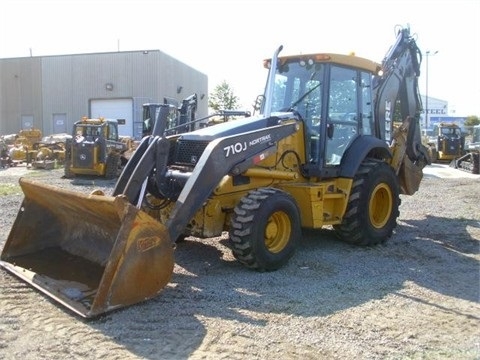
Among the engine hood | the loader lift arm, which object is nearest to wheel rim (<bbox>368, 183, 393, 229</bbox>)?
the engine hood

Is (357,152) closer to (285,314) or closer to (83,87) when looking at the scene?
(285,314)

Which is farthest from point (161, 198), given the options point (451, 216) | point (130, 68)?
point (130, 68)

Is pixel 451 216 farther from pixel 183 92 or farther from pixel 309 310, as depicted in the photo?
pixel 183 92

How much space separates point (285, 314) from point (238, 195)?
6.29 ft

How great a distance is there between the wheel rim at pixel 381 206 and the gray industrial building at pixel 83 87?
2885 centimetres

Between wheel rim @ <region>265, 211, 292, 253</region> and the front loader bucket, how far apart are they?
4.72 ft

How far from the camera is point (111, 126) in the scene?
20.1 metres

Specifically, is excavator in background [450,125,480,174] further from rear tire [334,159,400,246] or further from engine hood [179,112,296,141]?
engine hood [179,112,296,141]

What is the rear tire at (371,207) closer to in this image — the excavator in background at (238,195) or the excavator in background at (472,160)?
the excavator in background at (238,195)

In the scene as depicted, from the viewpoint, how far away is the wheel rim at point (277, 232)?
604 cm

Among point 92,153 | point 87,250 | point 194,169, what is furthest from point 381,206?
point 92,153

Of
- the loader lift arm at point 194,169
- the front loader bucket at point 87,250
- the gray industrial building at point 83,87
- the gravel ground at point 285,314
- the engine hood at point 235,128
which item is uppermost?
the gray industrial building at point 83,87

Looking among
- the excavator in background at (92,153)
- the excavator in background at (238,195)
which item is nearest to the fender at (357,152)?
the excavator in background at (238,195)

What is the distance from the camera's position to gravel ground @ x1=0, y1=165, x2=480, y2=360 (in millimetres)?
4031
